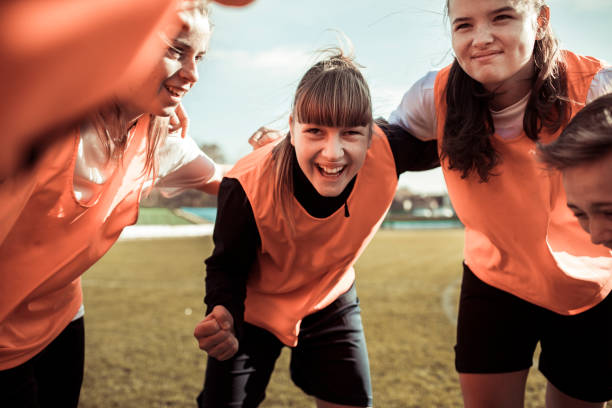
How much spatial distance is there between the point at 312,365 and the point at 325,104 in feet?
3.45

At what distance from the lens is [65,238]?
1.59 meters

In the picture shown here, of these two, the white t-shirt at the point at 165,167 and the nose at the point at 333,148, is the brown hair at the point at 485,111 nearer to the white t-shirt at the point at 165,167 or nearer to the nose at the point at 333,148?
the nose at the point at 333,148

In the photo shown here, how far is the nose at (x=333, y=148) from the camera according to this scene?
183 cm

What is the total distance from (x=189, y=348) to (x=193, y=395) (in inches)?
43.6

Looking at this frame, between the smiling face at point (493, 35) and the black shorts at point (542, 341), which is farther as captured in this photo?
the black shorts at point (542, 341)

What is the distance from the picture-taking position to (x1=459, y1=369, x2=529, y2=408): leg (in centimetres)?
191

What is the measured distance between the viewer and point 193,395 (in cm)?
338

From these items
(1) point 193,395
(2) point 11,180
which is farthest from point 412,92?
(1) point 193,395

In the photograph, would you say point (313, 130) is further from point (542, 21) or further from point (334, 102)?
point (542, 21)

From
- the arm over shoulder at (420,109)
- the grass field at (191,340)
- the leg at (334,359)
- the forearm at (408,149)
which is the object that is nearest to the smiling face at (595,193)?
the arm over shoulder at (420,109)

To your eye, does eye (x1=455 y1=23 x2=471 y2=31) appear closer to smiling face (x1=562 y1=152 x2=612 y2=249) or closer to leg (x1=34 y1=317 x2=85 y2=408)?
smiling face (x1=562 y1=152 x2=612 y2=249)

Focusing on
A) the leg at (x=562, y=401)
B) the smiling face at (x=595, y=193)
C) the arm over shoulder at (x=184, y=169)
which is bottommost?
the leg at (x=562, y=401)

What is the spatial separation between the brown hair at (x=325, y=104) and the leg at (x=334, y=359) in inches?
19.1

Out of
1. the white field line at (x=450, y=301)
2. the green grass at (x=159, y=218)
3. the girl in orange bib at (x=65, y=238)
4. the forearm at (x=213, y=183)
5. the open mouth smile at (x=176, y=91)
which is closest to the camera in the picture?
the open mouth smile at (x=176, y=91)
